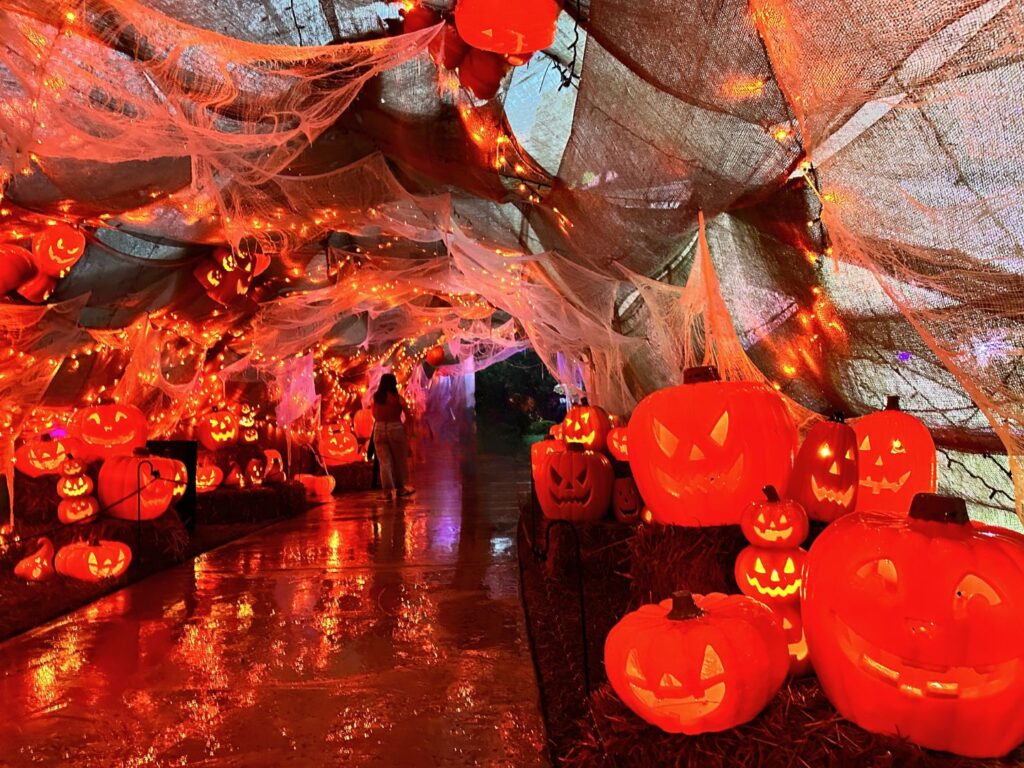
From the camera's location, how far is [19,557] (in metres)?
5.80

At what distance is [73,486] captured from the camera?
597 cm

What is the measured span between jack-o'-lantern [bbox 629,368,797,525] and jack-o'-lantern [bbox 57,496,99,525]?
4.99 m

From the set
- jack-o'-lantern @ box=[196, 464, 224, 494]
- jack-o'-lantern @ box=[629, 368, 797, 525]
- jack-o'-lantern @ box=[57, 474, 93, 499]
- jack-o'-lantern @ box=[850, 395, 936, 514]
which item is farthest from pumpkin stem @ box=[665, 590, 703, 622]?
jack-o'-lantern @ box=[196, 464, 224, 494]

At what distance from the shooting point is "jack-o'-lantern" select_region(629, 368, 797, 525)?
3004mm

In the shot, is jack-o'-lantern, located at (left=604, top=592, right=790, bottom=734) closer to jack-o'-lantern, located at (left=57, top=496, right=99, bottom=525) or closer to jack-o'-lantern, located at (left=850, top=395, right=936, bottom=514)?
jack-o'-lantern, located at (left=850, top=395, right=936, bottom=514)

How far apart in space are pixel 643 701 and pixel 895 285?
1415mm

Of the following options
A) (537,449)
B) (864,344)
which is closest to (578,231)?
(537,449)

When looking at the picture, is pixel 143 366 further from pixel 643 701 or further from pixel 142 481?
pixel 643 701

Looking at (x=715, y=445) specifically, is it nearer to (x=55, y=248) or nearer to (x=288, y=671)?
(x=288, y=671)

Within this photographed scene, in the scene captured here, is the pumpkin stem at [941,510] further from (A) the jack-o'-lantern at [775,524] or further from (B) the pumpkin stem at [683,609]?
(A) the jack-o'-lantern at [775,524]

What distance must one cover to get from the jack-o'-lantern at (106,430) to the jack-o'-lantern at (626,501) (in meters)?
4.29

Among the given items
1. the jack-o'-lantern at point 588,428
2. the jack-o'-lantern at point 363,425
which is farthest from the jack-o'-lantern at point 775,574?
the jack-o'-lantern at point 363,425

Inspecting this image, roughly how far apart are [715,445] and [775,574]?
57cm

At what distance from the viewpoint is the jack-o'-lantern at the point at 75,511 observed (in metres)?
5.89
